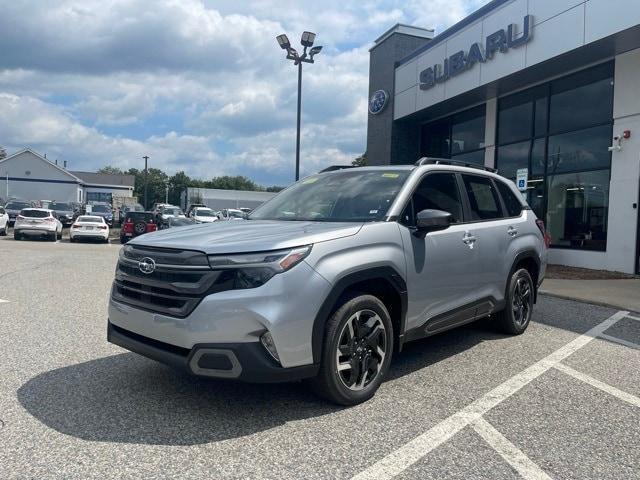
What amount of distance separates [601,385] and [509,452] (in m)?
1.81

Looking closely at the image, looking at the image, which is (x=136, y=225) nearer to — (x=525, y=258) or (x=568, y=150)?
(x=568, y=150)

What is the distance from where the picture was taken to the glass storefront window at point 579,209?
13.7m

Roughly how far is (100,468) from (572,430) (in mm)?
2937

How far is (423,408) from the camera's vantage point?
152 inches

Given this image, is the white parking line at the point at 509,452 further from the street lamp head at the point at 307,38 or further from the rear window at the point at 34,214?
the rear window at the point at 34,214

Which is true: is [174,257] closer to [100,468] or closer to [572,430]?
[100,468]

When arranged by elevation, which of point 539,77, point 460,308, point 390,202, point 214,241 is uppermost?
point 539,77

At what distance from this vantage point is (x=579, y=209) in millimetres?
14422

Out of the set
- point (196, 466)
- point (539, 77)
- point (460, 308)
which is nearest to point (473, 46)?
point (539, 77)

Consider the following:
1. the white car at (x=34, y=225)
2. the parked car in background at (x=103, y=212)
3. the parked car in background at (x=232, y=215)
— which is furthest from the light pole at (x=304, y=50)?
the parked car in background at (x=103, y=212)

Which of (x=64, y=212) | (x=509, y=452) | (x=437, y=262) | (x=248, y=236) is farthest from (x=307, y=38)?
(x=64, y=212)

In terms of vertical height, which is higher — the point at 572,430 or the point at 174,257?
the point at 174,257

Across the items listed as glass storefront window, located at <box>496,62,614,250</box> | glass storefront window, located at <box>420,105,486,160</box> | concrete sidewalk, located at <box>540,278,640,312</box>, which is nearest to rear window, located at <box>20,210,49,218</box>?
glass storefront window, located at <box>420,105,486,160</box>

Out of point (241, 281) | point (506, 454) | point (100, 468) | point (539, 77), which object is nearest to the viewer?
point (100, 468)
